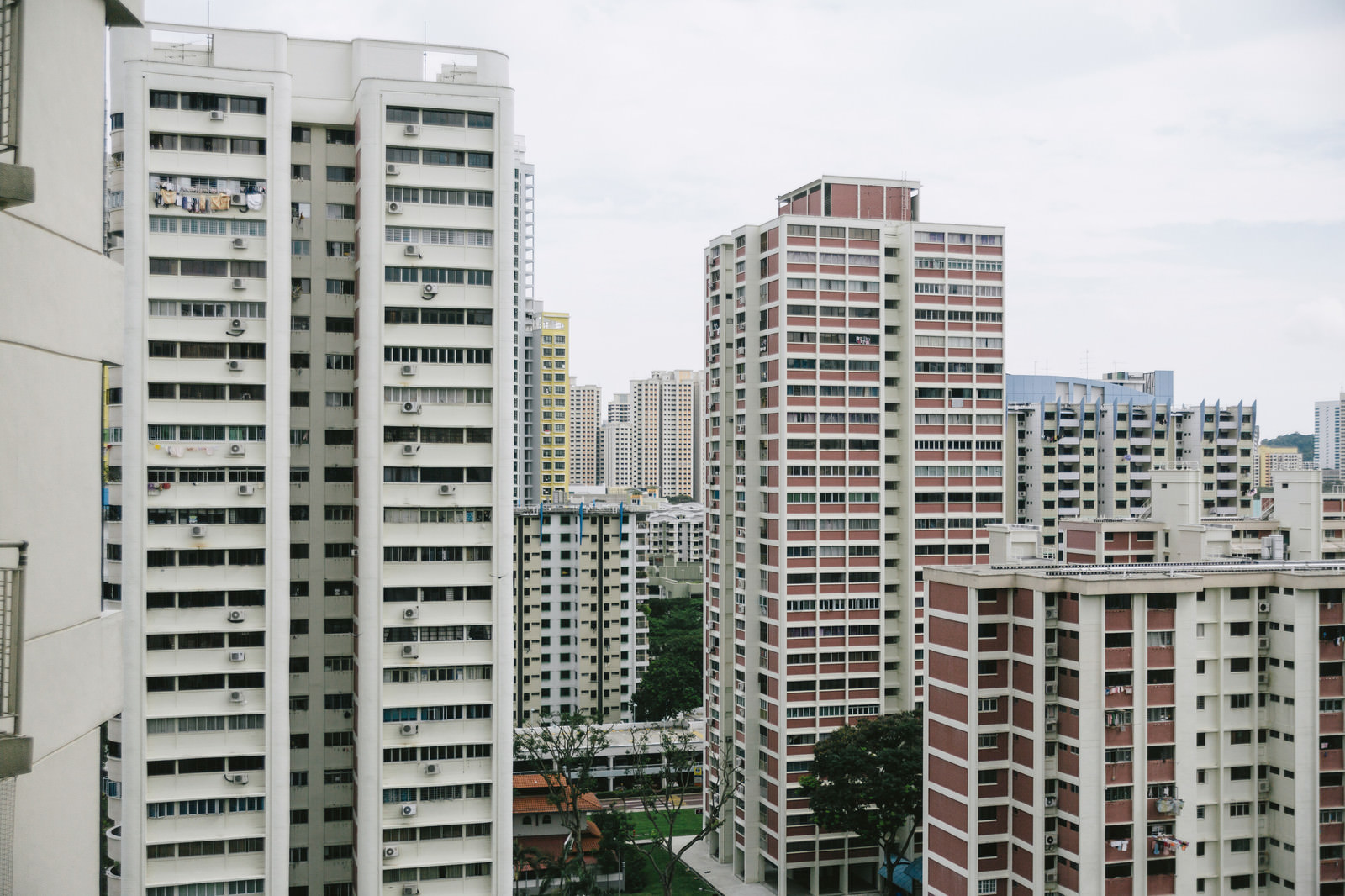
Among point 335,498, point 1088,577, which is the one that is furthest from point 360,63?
point 1088,577

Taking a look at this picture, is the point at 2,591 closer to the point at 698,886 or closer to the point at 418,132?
the point at 418,132

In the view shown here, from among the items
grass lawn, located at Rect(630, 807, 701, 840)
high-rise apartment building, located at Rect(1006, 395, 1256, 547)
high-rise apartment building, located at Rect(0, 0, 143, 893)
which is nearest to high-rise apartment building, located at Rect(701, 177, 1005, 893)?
grass lawn, located at Rect(630, 807, 701, 840)

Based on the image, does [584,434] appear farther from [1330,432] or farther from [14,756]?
[14,756]

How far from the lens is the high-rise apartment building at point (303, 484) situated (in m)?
24.9

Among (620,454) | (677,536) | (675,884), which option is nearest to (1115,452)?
(675,884)

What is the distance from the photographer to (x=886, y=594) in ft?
135

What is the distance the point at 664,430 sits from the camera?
15212 cm

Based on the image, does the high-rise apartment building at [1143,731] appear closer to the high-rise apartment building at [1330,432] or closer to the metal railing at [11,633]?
the metal railing at [11,633]

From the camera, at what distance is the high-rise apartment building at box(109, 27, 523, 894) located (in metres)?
24.9

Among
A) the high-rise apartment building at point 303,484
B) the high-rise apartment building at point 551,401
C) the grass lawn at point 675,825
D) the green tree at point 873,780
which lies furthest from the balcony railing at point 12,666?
the high-rise apartment building at point 551,401

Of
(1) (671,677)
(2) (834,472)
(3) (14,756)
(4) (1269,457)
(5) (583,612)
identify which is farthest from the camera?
(4) (1269,457)

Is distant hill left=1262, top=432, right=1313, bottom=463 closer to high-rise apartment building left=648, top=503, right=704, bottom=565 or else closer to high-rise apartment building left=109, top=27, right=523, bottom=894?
high-rise apartment building left=648, top=503, right=704, bottom=565

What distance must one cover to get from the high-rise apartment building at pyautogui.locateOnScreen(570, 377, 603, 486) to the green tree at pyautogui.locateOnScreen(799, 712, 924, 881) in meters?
114

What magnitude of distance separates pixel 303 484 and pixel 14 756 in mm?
24354
